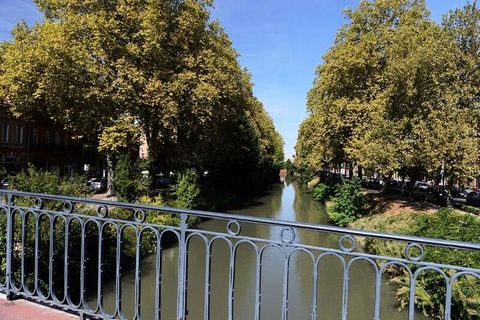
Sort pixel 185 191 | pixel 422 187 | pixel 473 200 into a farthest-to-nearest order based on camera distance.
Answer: pixel 422 187
pixel 473 200
pixel 185 191

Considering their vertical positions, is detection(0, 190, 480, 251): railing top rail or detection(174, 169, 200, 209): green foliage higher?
detection(0, 190, 480, 251): railing top rail

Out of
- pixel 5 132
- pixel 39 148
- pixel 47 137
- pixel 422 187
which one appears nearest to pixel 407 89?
pixel 422 187

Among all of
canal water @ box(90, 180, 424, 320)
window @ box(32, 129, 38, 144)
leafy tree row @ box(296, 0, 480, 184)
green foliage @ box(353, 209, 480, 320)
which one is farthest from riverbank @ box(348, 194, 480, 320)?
window @ box(32, 129, 38, 144)

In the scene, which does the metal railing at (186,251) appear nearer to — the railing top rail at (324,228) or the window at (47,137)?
the railing top rail at (324,228)

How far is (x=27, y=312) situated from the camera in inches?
169

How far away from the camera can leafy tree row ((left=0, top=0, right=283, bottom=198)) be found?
75.8 feet

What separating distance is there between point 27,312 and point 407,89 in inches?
872

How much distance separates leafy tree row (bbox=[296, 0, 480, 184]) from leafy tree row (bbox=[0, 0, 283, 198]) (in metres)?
7.70

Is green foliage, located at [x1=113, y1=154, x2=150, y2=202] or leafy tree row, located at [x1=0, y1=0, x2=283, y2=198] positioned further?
leafy tree row, located at [x1=0, y1=0, x2=283, y2=198]

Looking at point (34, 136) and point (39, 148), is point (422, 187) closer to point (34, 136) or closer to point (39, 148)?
point (39, 148)

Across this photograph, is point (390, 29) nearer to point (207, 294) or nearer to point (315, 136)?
point (315, 136)

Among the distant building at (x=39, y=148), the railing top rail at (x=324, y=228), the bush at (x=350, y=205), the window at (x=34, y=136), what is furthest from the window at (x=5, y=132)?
the railing top rail at (x=324, y=228)

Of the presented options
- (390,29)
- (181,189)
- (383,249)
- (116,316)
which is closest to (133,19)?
(181,189)

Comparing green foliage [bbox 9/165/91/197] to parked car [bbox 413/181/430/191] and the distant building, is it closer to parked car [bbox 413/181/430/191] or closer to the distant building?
the distant building
